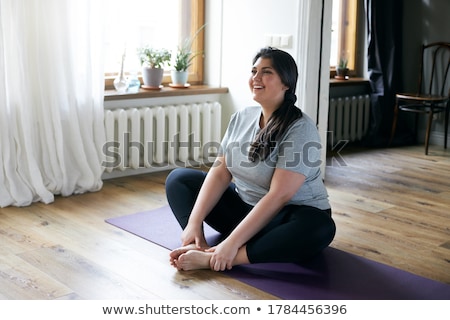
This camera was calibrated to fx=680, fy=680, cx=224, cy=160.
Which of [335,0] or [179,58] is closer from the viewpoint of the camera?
[179,58]

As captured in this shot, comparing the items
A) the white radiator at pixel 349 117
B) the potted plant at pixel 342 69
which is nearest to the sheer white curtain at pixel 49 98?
the white radiator at pixel 349 117

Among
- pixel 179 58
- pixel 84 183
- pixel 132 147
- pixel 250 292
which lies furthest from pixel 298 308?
pixel 179 58

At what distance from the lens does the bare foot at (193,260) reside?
8.81 feet

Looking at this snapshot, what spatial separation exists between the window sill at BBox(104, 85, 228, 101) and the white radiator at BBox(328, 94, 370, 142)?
4.16 ft

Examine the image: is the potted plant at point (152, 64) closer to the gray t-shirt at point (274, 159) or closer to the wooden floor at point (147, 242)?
the wooden floor at point (147, 242)

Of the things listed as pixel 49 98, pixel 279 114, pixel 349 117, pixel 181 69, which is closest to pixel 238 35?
pixel 181 69

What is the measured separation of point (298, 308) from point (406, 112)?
4021 mm

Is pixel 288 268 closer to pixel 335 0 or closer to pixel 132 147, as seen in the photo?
pixel 132 147

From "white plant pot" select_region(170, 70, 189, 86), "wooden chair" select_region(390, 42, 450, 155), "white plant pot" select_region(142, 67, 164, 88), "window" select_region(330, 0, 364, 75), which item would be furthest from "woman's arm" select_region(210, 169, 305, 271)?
"window" select_region(330, 0, 364, 75)

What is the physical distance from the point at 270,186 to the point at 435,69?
3.55m

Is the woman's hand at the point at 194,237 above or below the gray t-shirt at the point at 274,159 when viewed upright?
below

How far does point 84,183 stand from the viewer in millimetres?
3871

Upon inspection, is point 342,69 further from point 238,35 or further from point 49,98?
point 49,98

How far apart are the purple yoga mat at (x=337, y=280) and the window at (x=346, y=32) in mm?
3226
